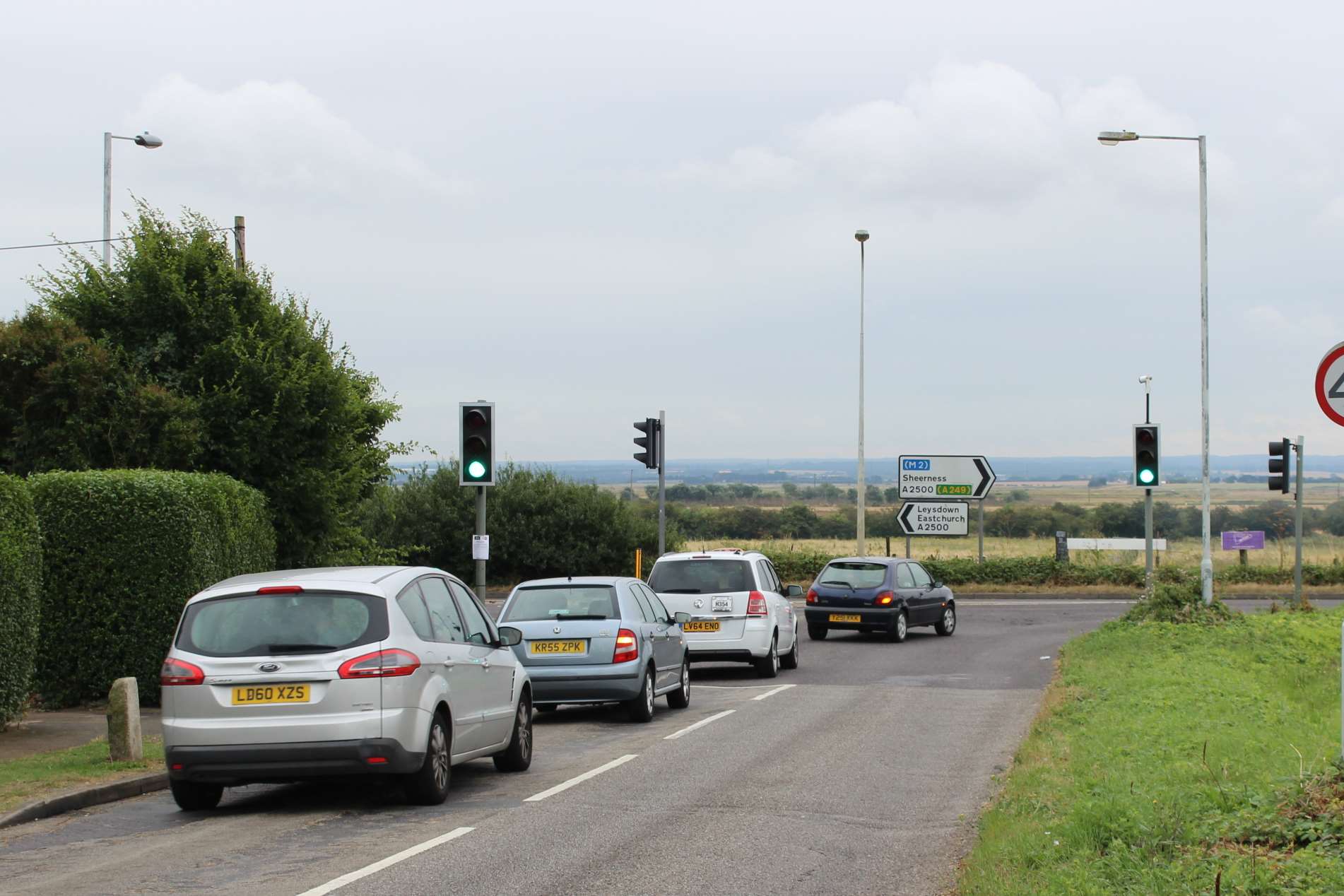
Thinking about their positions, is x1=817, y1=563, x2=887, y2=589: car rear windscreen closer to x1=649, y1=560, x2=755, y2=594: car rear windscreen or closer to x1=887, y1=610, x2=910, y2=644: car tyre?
x1=887, y1=610, x2=910, y2=644: car tyre

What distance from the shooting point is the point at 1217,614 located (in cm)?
2552

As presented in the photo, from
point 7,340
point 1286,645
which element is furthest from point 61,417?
point 1286,645

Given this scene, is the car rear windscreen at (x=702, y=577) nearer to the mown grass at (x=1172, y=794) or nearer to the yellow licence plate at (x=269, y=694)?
the mown grass at (x=1172, y=794)

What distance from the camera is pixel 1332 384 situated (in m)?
9.46

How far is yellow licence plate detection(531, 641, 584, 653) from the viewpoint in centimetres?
1575

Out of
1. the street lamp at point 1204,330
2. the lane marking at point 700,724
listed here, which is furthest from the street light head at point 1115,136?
the lane marking at point 700,724

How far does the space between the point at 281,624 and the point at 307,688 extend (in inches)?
20.9

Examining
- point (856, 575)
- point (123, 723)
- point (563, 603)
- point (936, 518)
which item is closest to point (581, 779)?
point (123, 723)

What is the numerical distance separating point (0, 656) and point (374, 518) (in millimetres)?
34175

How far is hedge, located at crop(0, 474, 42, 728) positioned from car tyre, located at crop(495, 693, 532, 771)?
198 inches

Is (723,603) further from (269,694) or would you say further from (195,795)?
(269,694)

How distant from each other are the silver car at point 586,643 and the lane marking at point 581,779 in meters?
2.31

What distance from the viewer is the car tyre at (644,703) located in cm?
1585

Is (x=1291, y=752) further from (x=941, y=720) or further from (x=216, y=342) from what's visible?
(x=216, y=342)
